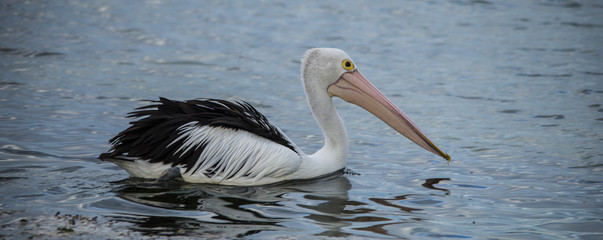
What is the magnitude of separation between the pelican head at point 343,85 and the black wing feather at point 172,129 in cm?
68

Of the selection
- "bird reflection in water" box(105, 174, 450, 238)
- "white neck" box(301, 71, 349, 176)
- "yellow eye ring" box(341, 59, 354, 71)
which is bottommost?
"bird reflection in water" box(105, 174, 450, 238)

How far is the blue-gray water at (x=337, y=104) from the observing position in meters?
4.77

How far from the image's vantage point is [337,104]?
8.95m

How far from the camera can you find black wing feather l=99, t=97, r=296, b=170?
5.30 meters

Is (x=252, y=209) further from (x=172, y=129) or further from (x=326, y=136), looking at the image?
→ (x=326, y=136)

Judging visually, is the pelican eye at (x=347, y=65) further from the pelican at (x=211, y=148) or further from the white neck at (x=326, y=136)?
the pelican at (x=211, y=148)

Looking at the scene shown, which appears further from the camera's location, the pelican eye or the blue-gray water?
the pelican eye

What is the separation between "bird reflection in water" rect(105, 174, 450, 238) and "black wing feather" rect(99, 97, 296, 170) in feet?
0.79

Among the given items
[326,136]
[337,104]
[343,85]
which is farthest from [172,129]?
[337,104]

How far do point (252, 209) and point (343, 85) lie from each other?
1.64 metres

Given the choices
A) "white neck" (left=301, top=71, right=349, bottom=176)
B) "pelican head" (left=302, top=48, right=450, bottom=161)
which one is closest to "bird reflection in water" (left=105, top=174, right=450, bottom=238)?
"white neck" (left=301, top=71, right=349, bottom=176)

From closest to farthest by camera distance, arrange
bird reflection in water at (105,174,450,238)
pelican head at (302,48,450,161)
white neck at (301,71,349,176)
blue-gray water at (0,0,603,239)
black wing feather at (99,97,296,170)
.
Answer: bird reflection in water at (105,174,450,238) < blue-gray water at (0,0,603,239) < black wing feather at (99,97,296,170) < white neck at (301,71,349,176) < pelican head at (302,48,450,161)

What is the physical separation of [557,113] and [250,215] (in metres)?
4.87

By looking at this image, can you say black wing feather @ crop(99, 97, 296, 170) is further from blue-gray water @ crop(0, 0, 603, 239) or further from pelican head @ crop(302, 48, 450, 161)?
pelican head @ crop(302, 48, 450, 161)
